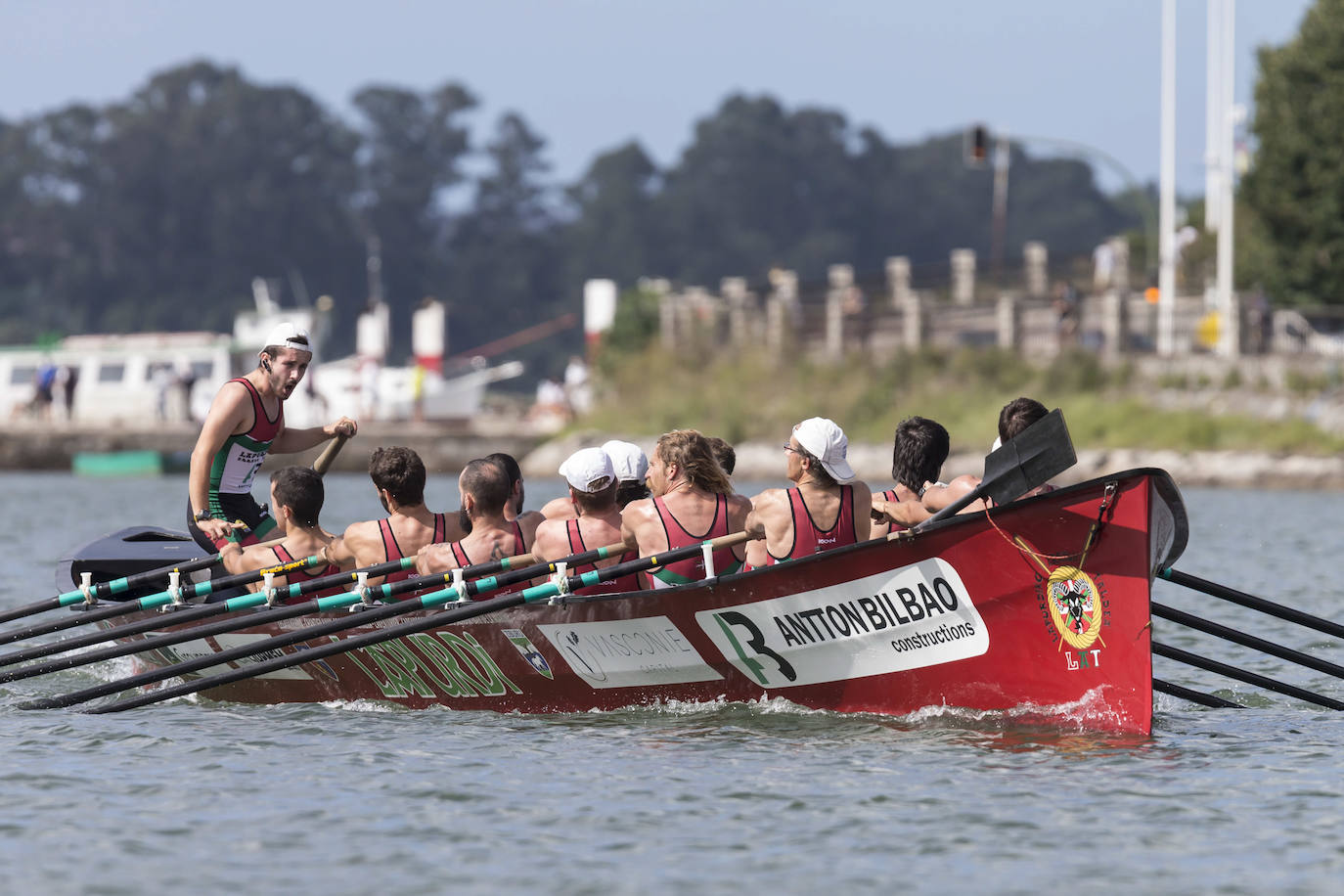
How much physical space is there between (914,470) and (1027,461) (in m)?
1.40

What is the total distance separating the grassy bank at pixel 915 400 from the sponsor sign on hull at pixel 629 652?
26.0 metres

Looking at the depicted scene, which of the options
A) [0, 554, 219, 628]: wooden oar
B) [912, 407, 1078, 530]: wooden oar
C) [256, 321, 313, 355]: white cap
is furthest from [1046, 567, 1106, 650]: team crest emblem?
[0, 554, 219, 628]: wooden oar

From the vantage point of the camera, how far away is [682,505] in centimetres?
1042

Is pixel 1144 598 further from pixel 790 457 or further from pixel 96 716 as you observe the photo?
pixel 96 716

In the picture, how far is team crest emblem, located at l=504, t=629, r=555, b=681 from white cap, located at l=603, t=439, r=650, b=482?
3.40ft

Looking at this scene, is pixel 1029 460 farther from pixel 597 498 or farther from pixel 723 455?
pixel 597 498

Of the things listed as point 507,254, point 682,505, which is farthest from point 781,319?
point 507,254

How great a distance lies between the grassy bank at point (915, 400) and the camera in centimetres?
3584

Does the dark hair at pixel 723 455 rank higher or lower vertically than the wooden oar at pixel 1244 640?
higher

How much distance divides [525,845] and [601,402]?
40182 millimetres

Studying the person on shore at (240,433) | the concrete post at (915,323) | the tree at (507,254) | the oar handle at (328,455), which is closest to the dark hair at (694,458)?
the person on shore at (240,433)

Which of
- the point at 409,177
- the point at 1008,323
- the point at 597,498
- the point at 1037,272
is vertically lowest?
the point at 597,498

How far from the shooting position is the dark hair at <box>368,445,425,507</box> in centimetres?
1093

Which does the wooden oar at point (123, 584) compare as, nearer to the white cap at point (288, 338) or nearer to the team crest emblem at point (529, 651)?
the white cap at point (288, 338)
